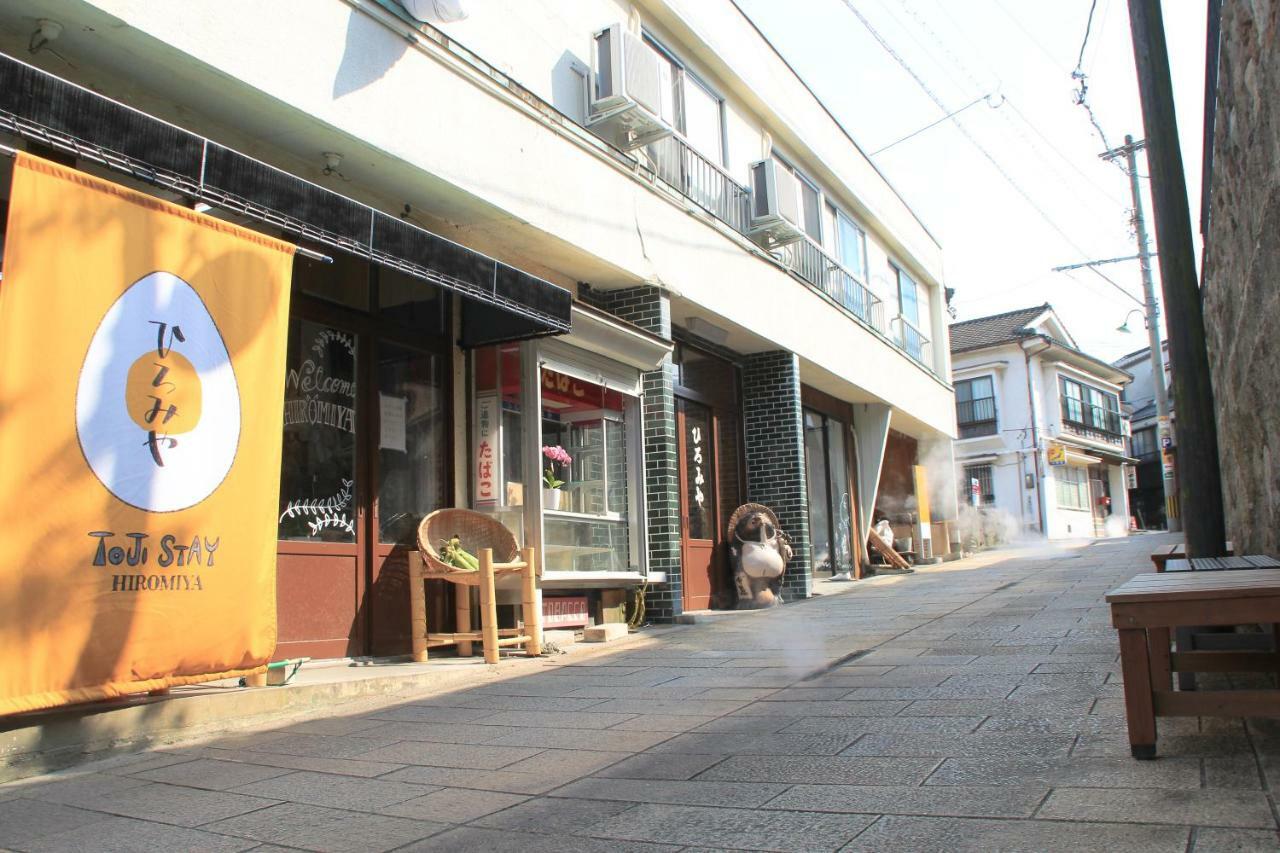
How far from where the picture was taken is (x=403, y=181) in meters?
7.25

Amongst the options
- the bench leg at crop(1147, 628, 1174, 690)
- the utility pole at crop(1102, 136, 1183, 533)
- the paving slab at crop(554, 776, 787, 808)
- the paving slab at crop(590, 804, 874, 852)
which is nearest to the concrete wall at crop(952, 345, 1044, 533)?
the utility pole at crop(1102, 136, 1183, 533)

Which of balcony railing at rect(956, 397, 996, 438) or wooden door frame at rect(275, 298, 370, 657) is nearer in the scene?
wooden door frame at rect(275, 298, 370, 657)

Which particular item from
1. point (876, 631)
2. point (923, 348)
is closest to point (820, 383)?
point (923, 348)

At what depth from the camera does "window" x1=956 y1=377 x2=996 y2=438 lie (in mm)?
35594

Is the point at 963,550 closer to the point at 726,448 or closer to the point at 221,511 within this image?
the point at 726,448

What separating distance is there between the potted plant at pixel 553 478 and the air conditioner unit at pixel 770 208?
5.04 m

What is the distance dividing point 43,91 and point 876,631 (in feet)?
22.4

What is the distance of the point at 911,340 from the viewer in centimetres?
2077

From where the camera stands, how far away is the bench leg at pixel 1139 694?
11.5 feet

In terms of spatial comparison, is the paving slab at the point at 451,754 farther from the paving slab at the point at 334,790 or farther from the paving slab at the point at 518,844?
the paving slab at the point at 518,844

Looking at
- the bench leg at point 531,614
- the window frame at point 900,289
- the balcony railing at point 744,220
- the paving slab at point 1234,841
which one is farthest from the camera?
the window frame at point 900,289

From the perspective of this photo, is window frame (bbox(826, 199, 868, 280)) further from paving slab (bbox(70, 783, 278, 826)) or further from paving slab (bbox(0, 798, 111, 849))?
paving slab (bbox(0, 798, 111, 849))

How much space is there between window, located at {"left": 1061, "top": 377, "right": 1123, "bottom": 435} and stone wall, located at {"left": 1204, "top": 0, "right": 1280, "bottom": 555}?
32769 millimetres

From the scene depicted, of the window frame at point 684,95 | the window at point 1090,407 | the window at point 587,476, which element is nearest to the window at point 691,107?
the window frame at point 684,95
